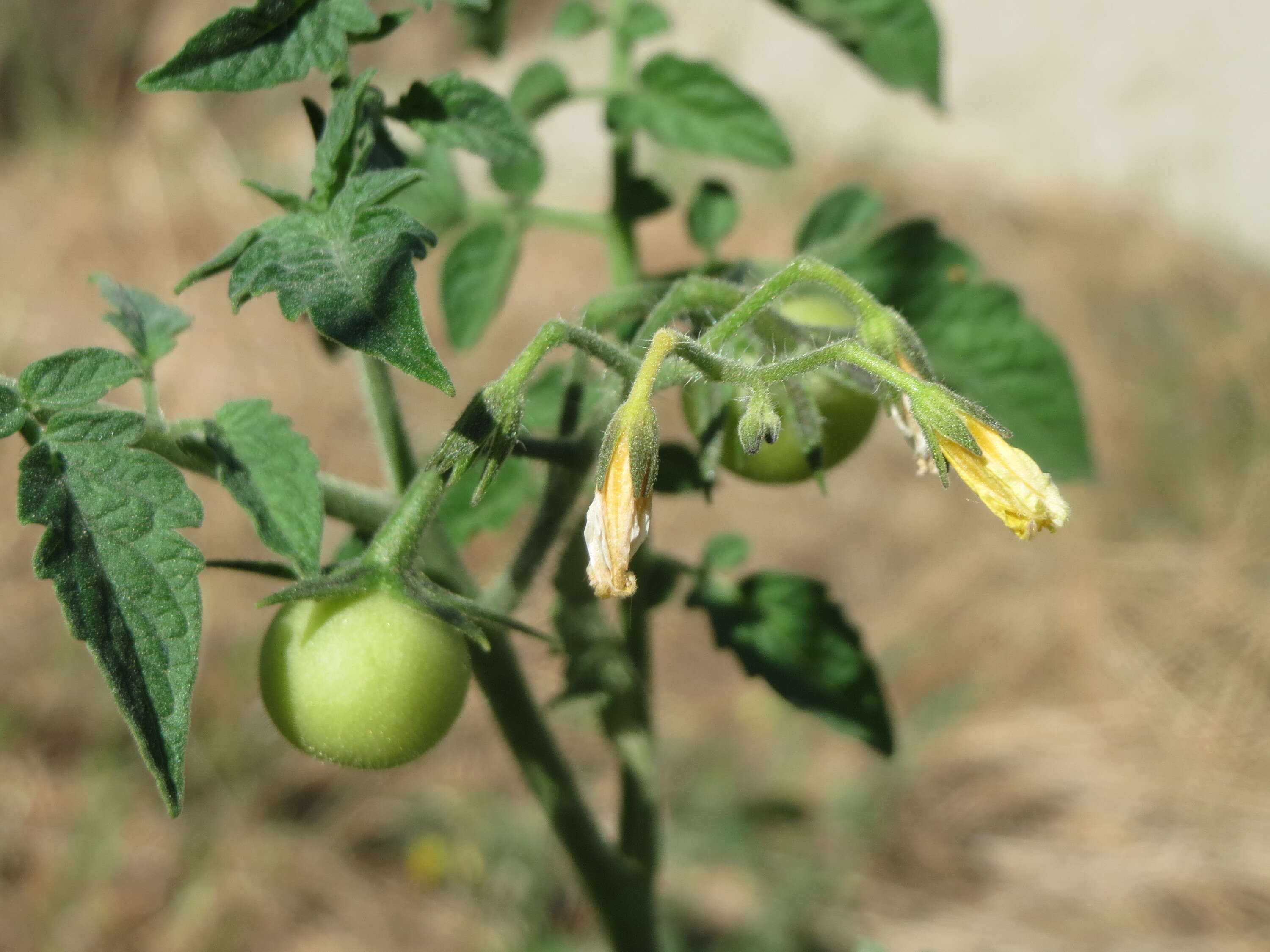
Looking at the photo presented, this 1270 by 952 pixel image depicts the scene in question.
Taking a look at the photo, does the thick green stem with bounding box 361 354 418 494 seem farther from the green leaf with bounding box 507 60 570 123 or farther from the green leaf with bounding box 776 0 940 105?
the green leaf with bounding box 776 0 940 105

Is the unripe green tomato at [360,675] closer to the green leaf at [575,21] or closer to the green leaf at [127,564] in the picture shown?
the green leaf at [127,564]

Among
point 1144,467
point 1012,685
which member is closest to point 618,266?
point 1012,685

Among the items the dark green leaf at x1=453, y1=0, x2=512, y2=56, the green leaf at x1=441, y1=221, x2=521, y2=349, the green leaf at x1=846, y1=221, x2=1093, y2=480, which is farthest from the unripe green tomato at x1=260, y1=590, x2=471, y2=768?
the dark green leaf at x1=453, y1=0, x2=512, y2=56

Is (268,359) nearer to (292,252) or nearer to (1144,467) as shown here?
(1144,467)

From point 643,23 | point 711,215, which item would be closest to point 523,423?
point 711,215

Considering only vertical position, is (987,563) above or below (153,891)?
above
